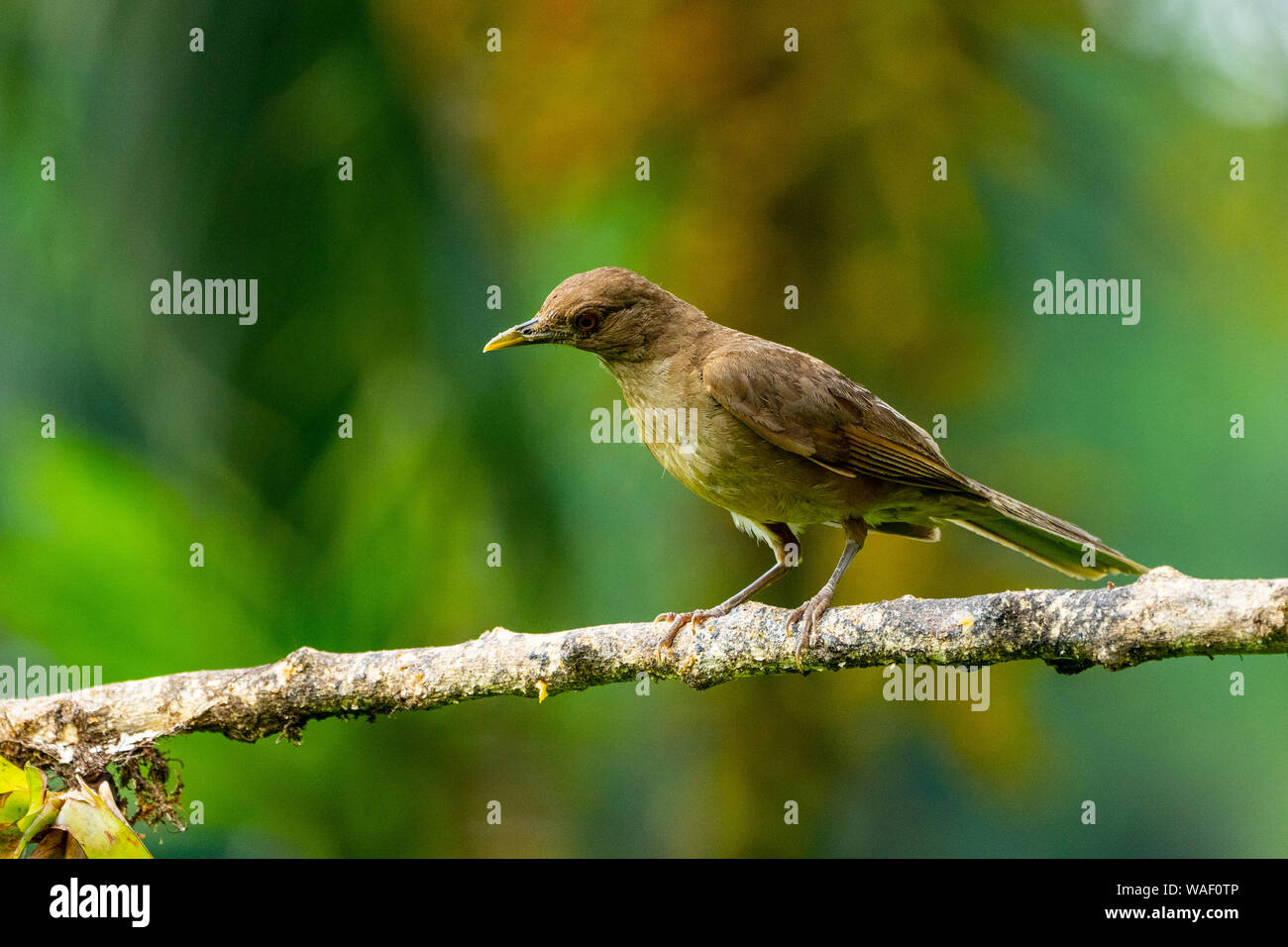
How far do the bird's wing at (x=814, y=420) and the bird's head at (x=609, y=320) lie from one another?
0.95 ft

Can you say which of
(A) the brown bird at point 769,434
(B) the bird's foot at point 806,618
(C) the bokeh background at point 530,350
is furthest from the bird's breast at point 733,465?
(C) the bokeh background at point 530,350

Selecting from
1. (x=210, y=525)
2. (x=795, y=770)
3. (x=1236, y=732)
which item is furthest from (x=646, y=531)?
(x=1236, y=732)

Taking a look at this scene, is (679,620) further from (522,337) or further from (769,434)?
(522,337)

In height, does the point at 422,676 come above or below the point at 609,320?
below

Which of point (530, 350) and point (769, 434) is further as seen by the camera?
point (530, 350)

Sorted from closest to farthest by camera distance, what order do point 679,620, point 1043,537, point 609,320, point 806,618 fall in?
point 806,618, point 679,620, point 1043,537, point 609,320

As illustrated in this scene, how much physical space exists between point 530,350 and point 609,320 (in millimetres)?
1745

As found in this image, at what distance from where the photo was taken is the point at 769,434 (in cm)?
418

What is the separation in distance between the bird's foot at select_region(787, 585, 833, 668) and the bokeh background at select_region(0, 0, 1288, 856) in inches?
73.0

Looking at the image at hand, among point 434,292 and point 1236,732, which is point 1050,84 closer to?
point 434,292

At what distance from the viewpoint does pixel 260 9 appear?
227 inches

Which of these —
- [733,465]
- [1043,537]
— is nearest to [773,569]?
[733,465]

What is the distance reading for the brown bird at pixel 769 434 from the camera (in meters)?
4.20

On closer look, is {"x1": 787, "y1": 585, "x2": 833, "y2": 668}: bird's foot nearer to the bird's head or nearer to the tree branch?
the tree branch
